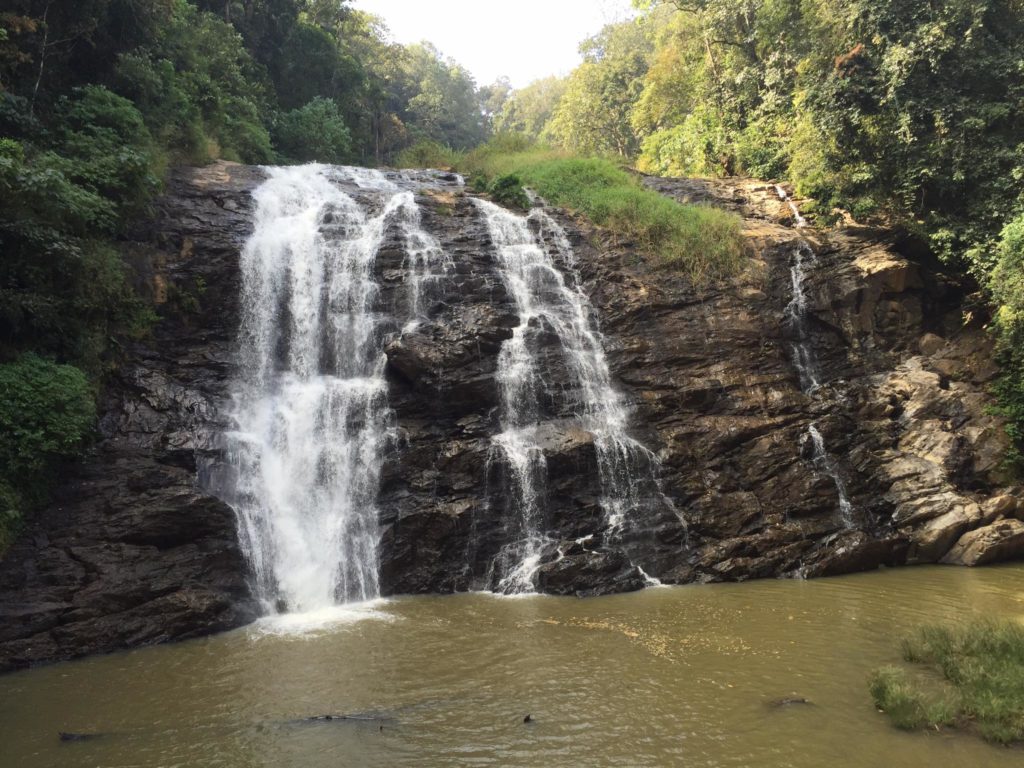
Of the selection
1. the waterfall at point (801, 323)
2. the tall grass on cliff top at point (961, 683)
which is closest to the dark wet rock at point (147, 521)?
the tall grass on cliff top at point (961, 683)

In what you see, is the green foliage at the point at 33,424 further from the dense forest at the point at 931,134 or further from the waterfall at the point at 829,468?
the dense forest at the point at 931,134

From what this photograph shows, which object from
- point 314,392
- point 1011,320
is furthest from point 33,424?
point 1011,320

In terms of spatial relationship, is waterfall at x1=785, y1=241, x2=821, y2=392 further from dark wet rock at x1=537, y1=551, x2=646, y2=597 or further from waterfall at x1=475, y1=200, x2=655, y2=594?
dark wet rock at x1=537, y1=551, x2=646, y2=597

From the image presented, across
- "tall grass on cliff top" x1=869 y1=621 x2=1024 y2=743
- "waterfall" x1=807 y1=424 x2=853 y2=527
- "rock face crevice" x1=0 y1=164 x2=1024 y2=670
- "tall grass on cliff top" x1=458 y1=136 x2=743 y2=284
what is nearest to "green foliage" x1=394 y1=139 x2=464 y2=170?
"tall grass on cliff top" x1=458 y1=136 x2=743 y2=284

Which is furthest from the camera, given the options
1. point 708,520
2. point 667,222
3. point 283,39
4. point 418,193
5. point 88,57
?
point 283,39

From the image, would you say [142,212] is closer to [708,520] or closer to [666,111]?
[708,520]

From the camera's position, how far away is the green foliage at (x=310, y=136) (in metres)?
26.8

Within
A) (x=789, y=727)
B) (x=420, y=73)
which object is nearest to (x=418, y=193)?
(x=789, y=727)

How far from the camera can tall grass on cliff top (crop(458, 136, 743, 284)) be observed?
677 inches

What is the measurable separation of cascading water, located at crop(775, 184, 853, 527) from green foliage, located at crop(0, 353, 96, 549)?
43.5 feet

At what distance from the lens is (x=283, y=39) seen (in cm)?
3017

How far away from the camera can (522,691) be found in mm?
6793

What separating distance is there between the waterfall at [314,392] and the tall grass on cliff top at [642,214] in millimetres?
4973

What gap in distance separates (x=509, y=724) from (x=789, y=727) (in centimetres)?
243
